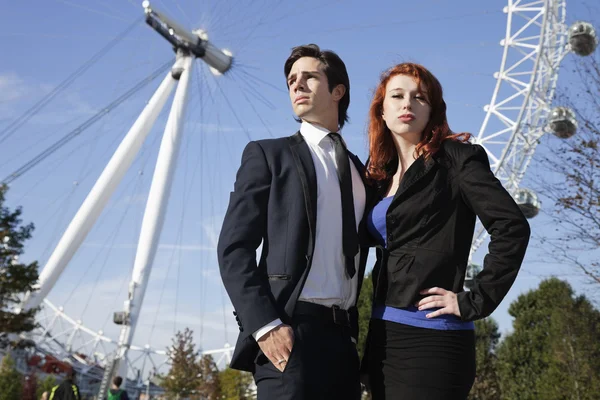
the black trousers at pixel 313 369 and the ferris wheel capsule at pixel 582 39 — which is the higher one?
the ferris wheel capsule at pixel 582 39

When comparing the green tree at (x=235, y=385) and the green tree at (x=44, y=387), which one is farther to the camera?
the green tree at (x=44, y=387)

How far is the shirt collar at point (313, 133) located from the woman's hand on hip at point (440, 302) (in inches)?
41.2

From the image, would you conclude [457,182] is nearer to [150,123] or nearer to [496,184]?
[496,184]

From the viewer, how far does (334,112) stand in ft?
14.1

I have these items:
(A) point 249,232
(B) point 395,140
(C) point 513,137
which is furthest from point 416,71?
(C) point 513,137

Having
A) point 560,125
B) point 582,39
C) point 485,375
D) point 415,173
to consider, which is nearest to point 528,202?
point 582,39

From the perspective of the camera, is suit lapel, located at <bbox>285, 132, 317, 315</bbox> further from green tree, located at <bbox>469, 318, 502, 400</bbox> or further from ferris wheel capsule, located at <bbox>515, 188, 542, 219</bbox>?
green tree, located at <bbox>469, 318, 502, 400</bbox>

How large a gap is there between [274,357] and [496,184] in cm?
131

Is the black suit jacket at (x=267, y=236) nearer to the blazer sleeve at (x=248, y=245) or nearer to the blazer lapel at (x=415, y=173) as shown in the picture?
the blazer sleeve at (x=248, y=245)

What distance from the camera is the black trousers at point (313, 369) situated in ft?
11.2

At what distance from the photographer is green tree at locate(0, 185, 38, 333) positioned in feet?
97.6

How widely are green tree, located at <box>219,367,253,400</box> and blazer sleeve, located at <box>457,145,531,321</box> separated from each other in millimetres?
37668

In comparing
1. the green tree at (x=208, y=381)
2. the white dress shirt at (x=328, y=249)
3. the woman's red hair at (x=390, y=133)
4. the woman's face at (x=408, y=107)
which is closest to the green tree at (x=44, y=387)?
the green tree at (x=208, y=381)

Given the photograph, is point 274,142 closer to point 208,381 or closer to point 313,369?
point 313,369
